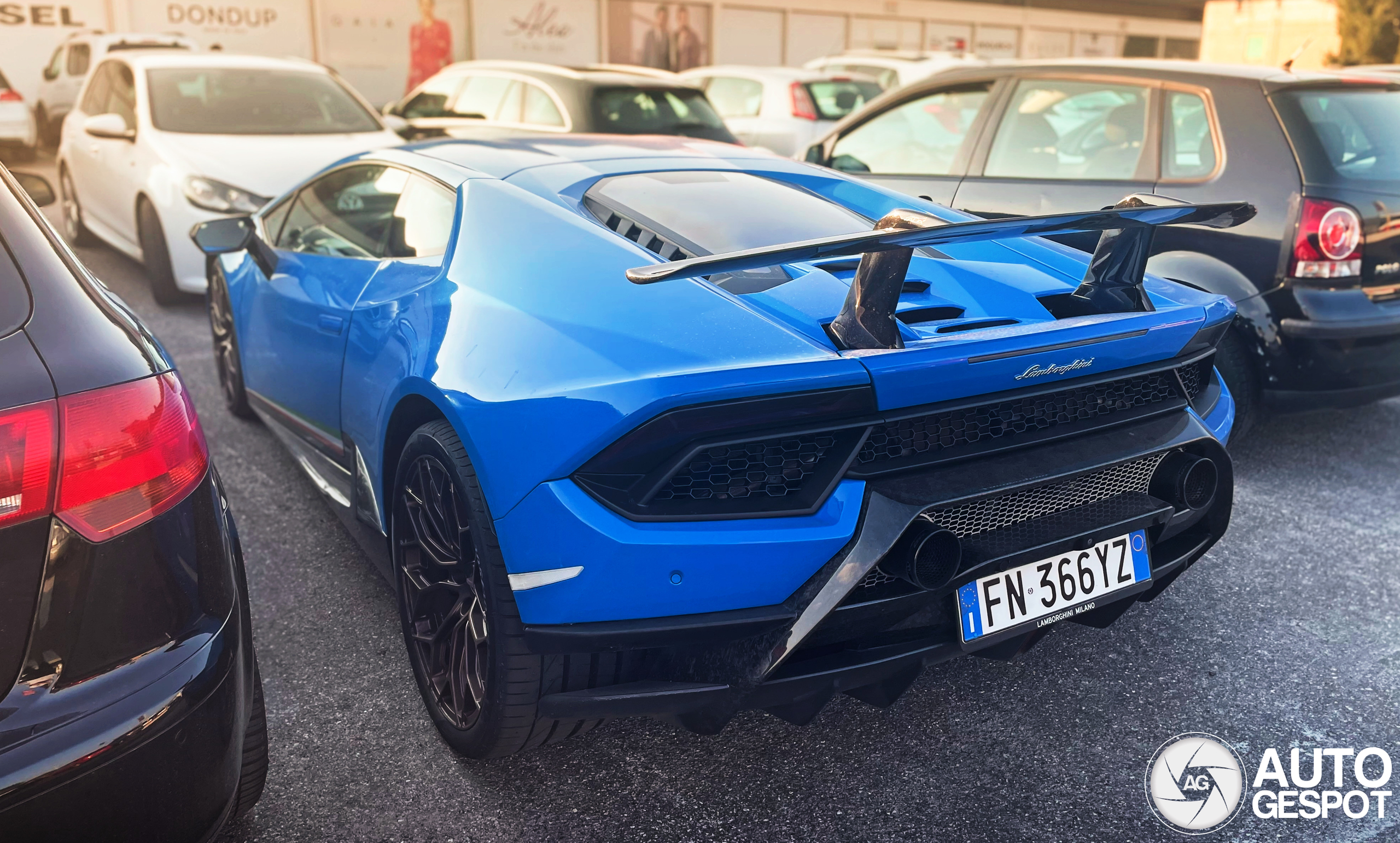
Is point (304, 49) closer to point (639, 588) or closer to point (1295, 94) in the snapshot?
point (1295, 94)

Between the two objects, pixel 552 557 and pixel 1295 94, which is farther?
pixel 1295 94

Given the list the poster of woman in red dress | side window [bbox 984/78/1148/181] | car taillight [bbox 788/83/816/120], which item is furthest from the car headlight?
the poster of woman in red dress

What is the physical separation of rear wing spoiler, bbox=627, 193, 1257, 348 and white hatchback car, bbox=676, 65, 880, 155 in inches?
373

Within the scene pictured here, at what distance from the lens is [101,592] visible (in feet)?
4.97

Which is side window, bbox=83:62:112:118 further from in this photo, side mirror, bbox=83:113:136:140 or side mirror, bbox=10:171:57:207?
side mirror, bbox=10:171:57:207

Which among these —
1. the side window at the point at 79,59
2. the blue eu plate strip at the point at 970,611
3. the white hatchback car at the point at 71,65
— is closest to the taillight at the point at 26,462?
the blue eu plate strip at the point at 970,611

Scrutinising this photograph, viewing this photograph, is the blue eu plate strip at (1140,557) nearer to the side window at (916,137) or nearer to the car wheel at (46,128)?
the side window at (916,137)

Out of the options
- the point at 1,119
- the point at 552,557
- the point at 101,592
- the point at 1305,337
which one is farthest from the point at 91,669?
the point at 1,119

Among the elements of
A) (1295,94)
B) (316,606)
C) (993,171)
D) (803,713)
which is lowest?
(316,606)

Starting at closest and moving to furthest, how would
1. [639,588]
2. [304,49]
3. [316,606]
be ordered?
[639,588]
[316,606]
[304,49]

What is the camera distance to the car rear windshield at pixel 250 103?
683 centimetres

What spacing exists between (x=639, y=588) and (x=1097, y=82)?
3.78m

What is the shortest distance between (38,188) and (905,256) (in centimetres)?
226

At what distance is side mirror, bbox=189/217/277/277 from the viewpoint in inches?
146
